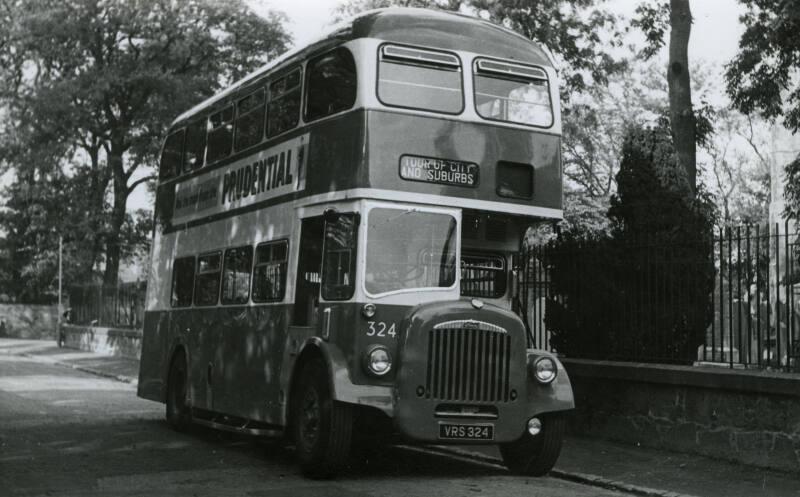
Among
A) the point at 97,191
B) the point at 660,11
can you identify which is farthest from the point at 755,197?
the point at 660,11

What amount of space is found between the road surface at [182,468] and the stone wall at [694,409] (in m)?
1.97

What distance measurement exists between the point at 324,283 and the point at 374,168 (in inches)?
52.3

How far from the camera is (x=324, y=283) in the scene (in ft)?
36.2

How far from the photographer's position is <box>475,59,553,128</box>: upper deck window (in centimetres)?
1130

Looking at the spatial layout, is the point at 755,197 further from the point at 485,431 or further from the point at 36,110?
the point at 485,431

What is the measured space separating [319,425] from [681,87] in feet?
33.1

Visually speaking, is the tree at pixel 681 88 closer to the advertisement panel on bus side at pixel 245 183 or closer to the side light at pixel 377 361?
the advertisement panel on bus side at pixel 245 183

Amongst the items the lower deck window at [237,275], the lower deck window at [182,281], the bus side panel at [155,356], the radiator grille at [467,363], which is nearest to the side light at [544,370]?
the radiator grille at [467,363]

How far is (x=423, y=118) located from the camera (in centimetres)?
1091

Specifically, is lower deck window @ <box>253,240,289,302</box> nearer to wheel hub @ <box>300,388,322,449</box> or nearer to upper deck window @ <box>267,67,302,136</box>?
upper deck window @ <box>267,67,302,136</box>

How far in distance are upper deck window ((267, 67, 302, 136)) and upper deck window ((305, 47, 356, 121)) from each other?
326 millimetres

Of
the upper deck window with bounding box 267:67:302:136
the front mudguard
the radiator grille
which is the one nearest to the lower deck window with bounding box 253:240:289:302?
the upper deck window with bounding box 267:67:302:136

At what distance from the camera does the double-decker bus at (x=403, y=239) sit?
10266 millimetres

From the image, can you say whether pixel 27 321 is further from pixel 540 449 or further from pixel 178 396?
pixel 540 449
